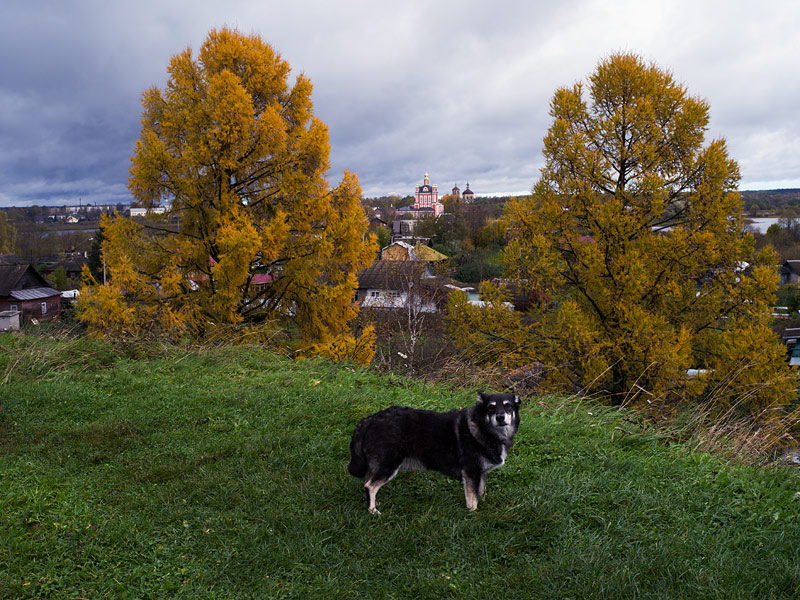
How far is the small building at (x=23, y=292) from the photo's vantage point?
32.8 meters

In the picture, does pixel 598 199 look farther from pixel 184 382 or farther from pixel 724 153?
pixel 184 382

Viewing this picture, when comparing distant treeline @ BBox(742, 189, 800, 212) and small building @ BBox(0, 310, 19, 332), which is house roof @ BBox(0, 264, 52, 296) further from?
distant treeline @ BBox(742, 189, 800, 212)

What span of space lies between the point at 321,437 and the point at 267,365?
314 centimetres

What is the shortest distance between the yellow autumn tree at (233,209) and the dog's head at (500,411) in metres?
7.92

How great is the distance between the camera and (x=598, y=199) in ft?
35.0

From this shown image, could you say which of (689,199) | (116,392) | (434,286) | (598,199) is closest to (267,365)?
(116,392)

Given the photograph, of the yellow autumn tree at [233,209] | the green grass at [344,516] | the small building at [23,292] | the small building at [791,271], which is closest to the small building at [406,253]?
the yellow autumn tree at [233,209]

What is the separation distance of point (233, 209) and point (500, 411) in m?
9.13

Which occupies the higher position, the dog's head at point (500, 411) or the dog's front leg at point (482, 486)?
the dog's head at point (500, 411)

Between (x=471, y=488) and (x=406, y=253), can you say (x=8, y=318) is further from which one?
(x=471, y=488)

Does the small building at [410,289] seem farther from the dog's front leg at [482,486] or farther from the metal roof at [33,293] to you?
the metal roof at [33,293]

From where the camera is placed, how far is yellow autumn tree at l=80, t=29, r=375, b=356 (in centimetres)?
1120

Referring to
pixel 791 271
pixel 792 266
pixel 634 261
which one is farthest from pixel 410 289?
pixel 791 271

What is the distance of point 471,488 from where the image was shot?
3752mm
